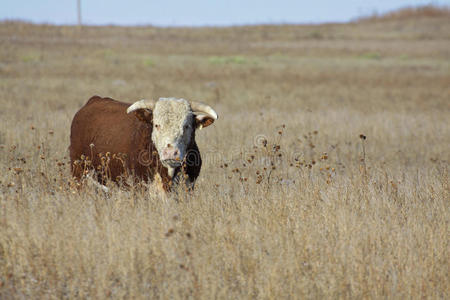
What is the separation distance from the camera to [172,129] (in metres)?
6.09

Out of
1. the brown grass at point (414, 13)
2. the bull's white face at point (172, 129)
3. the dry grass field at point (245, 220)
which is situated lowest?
the dry grass field at point (245, 220)

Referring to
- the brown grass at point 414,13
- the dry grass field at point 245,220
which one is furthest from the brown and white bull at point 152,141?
the brown grass at point 414,13

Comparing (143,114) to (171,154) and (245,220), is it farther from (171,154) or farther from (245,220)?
(245,220)

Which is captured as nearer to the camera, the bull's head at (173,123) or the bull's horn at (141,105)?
the bull's head at (173,123)

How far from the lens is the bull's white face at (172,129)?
5887mm

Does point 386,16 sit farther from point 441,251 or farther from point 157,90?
point 441,251

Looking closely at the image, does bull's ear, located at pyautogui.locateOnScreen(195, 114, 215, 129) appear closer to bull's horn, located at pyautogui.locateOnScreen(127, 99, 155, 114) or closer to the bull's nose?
bull's horn, located at pyautogui.locateOnScreen(127, 99, 155, 114)

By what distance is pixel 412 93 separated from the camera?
2242 centimetres

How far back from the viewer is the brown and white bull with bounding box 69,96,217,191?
6109 millimetres

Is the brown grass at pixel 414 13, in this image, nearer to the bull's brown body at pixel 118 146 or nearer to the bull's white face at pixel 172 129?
the bull's brown body at pixel 118 146

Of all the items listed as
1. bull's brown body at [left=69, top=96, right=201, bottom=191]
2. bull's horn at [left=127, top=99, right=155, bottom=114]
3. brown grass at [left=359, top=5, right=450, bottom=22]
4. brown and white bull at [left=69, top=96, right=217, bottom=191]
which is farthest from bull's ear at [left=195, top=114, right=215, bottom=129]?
brown grass at [left=359, top=5, right=450, bottom=22]

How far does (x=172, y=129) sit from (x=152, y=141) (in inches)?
20.7

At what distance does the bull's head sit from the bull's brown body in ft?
0.42

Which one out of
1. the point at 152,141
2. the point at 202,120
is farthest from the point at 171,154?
the point at 202,120
